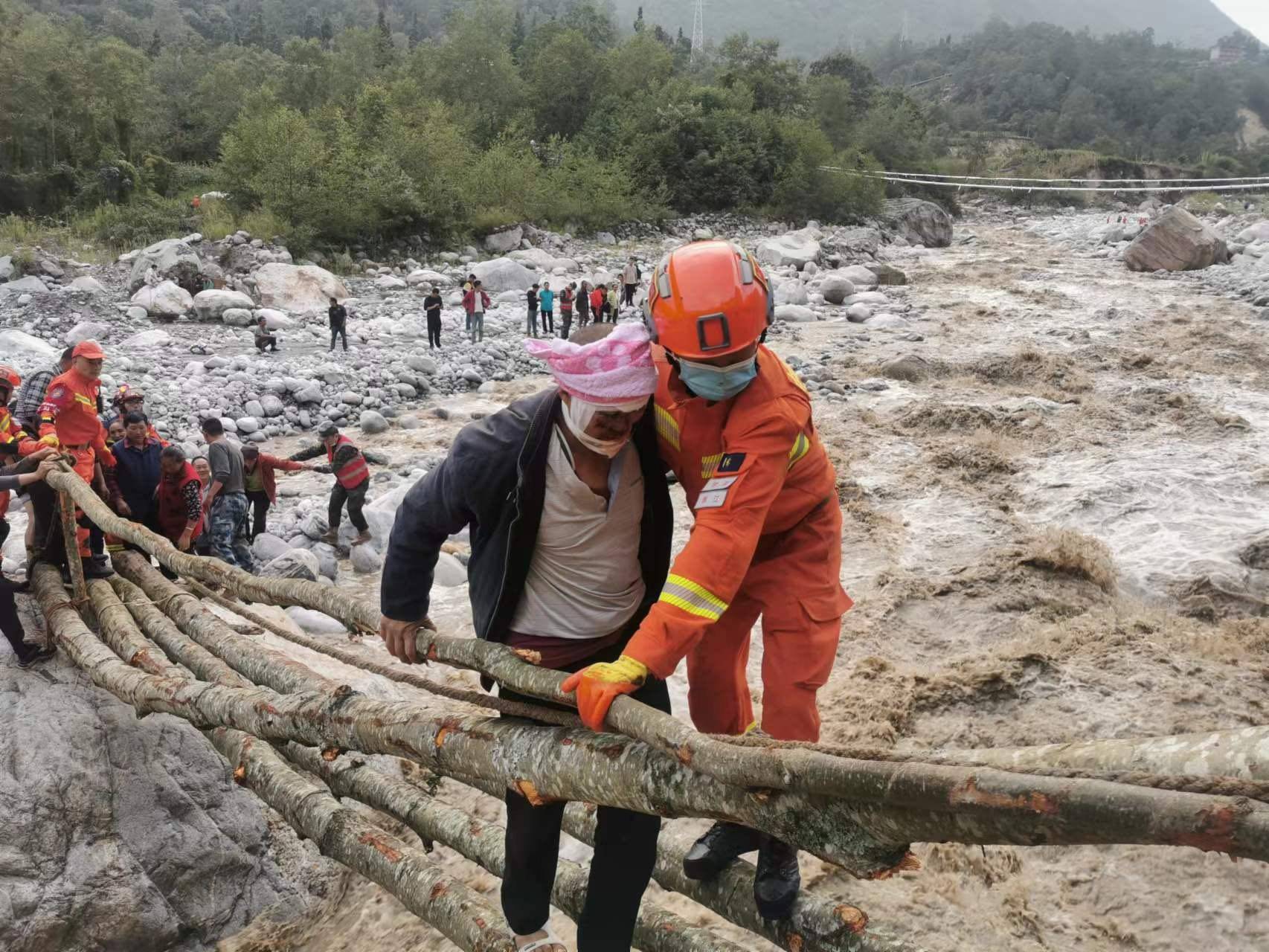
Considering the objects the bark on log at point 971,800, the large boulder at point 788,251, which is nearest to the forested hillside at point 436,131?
the large boulder at point 788,251

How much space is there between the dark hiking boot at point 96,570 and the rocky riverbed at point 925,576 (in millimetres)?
772

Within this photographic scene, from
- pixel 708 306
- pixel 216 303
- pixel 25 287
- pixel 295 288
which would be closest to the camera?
pixel 708 306

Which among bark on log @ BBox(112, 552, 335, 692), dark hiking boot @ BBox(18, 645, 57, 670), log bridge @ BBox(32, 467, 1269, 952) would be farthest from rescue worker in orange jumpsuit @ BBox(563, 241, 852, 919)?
dark hiking boot @ BBox(18, 645, 57, 670)

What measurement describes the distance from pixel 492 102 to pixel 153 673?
35.0 meters

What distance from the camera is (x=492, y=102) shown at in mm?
34844

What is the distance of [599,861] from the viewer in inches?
85.8

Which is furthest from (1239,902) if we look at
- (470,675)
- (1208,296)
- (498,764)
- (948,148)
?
(948,148)

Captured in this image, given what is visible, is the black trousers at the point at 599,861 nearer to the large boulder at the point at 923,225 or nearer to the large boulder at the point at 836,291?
the large boulder at the point at 836,291

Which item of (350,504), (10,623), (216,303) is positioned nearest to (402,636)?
(10,623)

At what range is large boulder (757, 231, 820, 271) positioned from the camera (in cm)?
2283

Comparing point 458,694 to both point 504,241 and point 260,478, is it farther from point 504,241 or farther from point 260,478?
point 504,241

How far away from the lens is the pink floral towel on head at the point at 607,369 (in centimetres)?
189

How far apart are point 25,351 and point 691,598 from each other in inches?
503

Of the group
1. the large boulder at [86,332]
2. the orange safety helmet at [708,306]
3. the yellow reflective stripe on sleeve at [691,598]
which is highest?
the orange safety helmet at [708,306]
